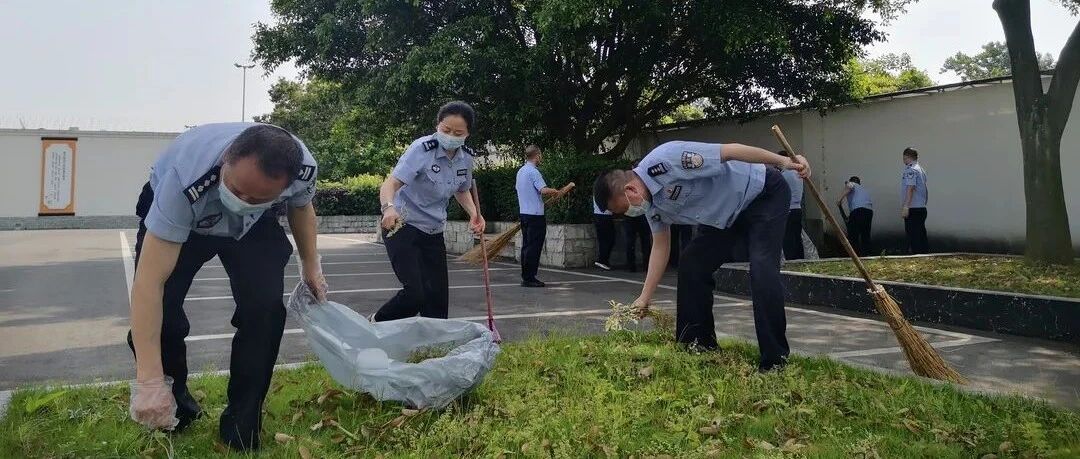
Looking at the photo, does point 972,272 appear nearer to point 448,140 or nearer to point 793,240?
point 793,240

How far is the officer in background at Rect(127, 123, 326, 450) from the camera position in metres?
2.61

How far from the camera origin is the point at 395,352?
12.8 feet

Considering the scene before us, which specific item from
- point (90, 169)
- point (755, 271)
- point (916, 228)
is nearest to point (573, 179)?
point (916, 228)

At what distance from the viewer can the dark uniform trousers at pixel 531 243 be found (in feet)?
32.4

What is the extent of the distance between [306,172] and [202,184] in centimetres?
42

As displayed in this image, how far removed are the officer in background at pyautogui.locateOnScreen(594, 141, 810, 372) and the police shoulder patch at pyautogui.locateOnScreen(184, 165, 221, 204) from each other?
1.96 m

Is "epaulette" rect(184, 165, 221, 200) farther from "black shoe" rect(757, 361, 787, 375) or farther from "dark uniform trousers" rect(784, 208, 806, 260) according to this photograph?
"dark uniform trousers" rect(784, 208, 806, 260)

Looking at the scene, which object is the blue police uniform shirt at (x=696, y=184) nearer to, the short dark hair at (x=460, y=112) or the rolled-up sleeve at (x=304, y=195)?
the short dark hair at (x=460, y=112)

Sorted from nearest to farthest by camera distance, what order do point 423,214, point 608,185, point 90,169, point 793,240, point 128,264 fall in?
point 608,185, point 423,214, point 793,240, point 128,264, point 90,169

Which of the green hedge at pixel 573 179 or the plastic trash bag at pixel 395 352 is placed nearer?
the plastic trash bag at pixel 395 352

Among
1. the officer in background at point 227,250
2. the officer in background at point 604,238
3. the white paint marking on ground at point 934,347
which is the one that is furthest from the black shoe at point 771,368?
the officer in background at point 604,238

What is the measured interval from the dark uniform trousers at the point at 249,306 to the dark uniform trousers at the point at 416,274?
1.50m

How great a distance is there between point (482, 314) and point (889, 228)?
841 centimetres

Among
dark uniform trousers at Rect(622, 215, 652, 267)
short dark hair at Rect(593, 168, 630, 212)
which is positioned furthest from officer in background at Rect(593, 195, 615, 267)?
short dark hair at Rect(593, 168, 630, 212)
